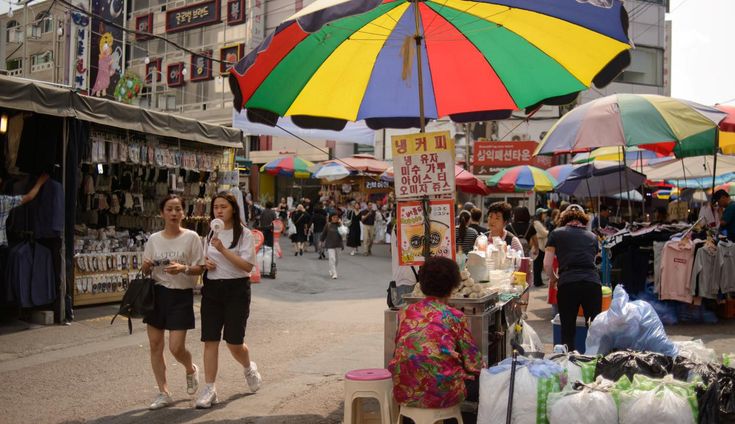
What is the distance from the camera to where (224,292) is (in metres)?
6.07

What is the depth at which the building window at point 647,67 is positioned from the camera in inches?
1420

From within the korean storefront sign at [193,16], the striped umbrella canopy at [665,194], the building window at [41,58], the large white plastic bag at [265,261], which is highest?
the korean storefront sign at [193,16]

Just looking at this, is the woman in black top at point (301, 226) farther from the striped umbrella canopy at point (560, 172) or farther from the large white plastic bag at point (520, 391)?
the large white plastic bag at point (520, 391)

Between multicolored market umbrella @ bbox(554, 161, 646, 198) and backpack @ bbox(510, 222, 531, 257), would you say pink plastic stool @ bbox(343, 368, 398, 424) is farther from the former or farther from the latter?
multicolored market umbrella @ bbox(554, 161, 646, 198)

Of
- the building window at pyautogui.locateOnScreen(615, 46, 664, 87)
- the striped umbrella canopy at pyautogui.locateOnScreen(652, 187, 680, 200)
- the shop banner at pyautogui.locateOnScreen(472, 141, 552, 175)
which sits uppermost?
the building window at pyautogui.locateOnScreen(615, 46, 664, 87)

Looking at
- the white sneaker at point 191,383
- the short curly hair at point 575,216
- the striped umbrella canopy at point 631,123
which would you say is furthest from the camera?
the striped umbrella canopy at point 631,123

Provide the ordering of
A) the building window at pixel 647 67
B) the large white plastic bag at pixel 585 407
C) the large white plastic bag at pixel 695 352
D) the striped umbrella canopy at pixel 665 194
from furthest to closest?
1. the building window at pixel 647 67
2. the striped umbrella canopy at pixel 665 194
3. the large white plastic bag at pixel 695 352
4. the large white plastic bag at pixel 585 407

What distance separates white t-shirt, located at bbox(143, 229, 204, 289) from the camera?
20.0ft

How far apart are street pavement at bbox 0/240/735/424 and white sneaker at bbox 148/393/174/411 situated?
69mm

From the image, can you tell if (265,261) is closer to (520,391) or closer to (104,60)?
(520,391)

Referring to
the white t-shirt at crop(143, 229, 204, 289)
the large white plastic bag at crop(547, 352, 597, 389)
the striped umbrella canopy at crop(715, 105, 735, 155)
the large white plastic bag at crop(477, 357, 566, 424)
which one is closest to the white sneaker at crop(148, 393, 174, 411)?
the white t-shirt at crop(143, 229, 204, 289)

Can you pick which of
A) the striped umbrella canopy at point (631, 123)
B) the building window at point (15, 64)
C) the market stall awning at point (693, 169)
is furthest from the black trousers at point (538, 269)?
the building window at point (15, 64)

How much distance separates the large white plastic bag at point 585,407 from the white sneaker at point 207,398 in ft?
10.3

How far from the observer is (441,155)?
5.56 metres
